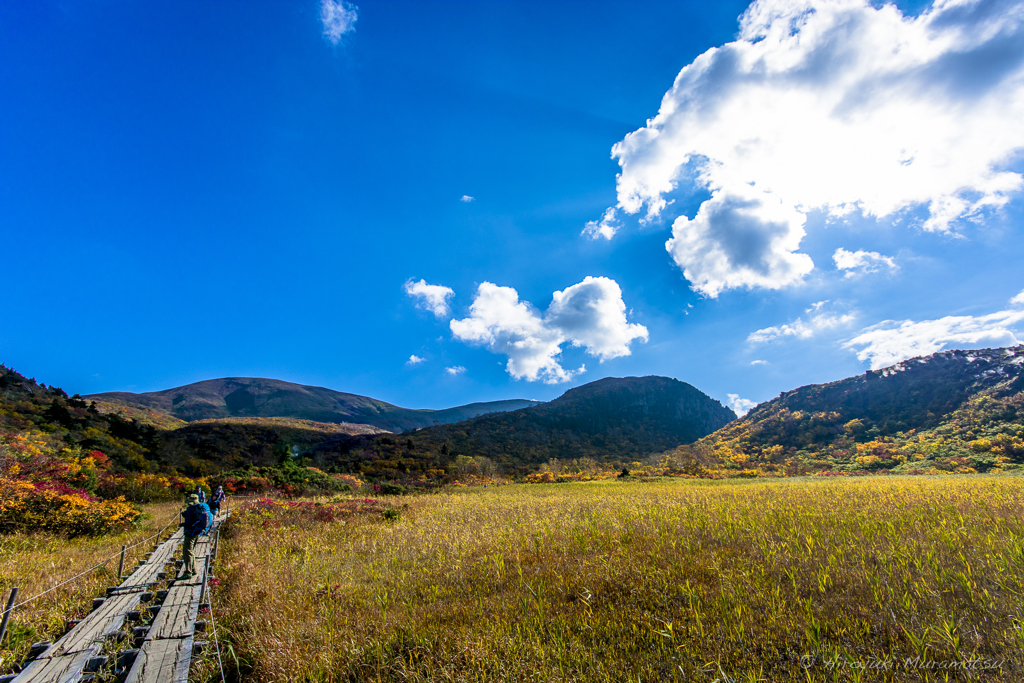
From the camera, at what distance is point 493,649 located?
3.94 meters

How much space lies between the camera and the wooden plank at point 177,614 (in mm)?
5465

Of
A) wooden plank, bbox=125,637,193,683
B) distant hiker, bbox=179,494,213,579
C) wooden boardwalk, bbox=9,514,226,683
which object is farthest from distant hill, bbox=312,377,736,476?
wooden plank, bbox=125,637,193,683

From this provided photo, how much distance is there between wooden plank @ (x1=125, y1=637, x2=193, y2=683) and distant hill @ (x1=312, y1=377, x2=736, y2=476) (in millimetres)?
38389

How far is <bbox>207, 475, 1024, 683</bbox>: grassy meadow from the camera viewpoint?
3363 mm

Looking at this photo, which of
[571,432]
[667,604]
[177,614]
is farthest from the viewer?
[571,432]

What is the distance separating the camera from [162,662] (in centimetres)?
476

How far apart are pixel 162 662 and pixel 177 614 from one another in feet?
5.96

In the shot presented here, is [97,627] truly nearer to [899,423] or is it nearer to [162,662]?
[162,662]

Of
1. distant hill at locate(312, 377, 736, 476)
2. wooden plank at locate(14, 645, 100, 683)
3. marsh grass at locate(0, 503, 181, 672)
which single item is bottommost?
wooden plank at locate(14, 645, 100, 683)

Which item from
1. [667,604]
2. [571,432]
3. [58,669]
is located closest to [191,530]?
[58,669]

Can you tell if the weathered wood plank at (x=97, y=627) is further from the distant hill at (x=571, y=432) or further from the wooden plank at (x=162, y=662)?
the distant hill at (x=571, y=432)

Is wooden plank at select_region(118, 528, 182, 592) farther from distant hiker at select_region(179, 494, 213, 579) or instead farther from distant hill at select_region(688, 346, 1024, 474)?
distant hill at select_region(688, 346, 1024, 474)

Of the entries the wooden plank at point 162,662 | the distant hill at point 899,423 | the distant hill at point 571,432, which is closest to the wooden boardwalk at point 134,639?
the wooden plank at point 162,662

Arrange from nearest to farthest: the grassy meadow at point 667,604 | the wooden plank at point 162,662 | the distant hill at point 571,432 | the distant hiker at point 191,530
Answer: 1. the grassy meadow at point 667,604
2. the wooden plank at point 162,662
3. the distant hiker at point 191,530
4. the distant hill at point 571,432
